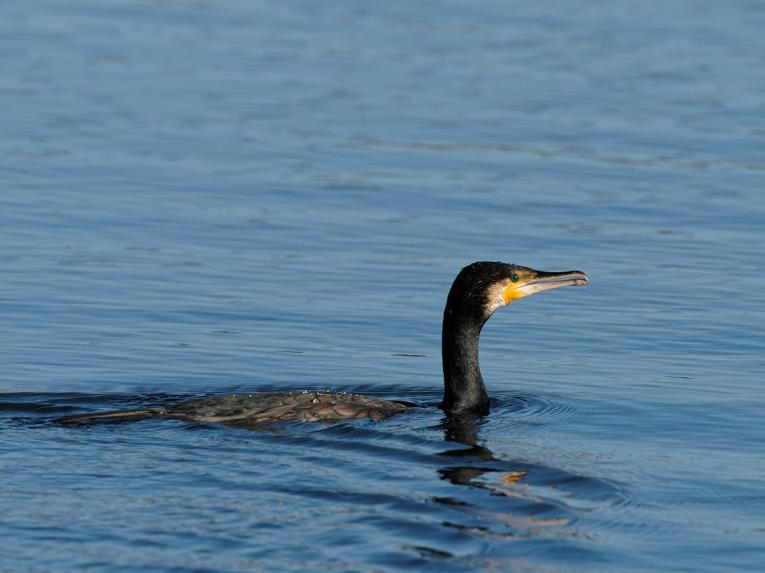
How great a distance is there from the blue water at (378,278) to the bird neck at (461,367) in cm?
25

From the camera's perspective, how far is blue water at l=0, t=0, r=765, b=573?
31.4 feet

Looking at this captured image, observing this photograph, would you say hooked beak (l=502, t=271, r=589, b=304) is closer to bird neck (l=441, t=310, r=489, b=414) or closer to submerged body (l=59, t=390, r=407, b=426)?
bird neck (l=441, t=310, r=489, b=414)

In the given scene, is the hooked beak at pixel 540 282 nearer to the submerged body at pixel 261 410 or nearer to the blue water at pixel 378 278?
the blue water at pixel 378 278

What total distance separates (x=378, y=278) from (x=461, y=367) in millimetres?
4427

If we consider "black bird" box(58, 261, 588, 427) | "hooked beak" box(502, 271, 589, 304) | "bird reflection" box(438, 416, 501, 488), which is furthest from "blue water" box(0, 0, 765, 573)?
"hooked beak" box(502, 271, 589, 304)

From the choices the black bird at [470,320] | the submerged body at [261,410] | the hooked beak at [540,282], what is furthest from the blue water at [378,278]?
the hooked beak at [540,282]

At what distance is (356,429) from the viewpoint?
1162 cm

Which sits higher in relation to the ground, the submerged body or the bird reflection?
the submerged body

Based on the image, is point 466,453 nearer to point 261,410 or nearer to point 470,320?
point 261,410

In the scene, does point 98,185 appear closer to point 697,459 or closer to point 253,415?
point 253,415

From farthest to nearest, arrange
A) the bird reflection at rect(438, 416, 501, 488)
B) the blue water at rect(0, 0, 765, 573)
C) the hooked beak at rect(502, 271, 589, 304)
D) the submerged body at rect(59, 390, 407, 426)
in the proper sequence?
the hooked beak at rect(502, 271, 589, 304) < the submerged body at rect(59, 390, 407, 426) < the bird reflection at rect(438, 416, 501, 488) < the blue water at rect(0, 0, 765, 573)

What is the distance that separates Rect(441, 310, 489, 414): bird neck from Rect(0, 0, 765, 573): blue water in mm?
248

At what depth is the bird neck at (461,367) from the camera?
12.6 m

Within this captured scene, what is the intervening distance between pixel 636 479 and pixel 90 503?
3607 millimetres
